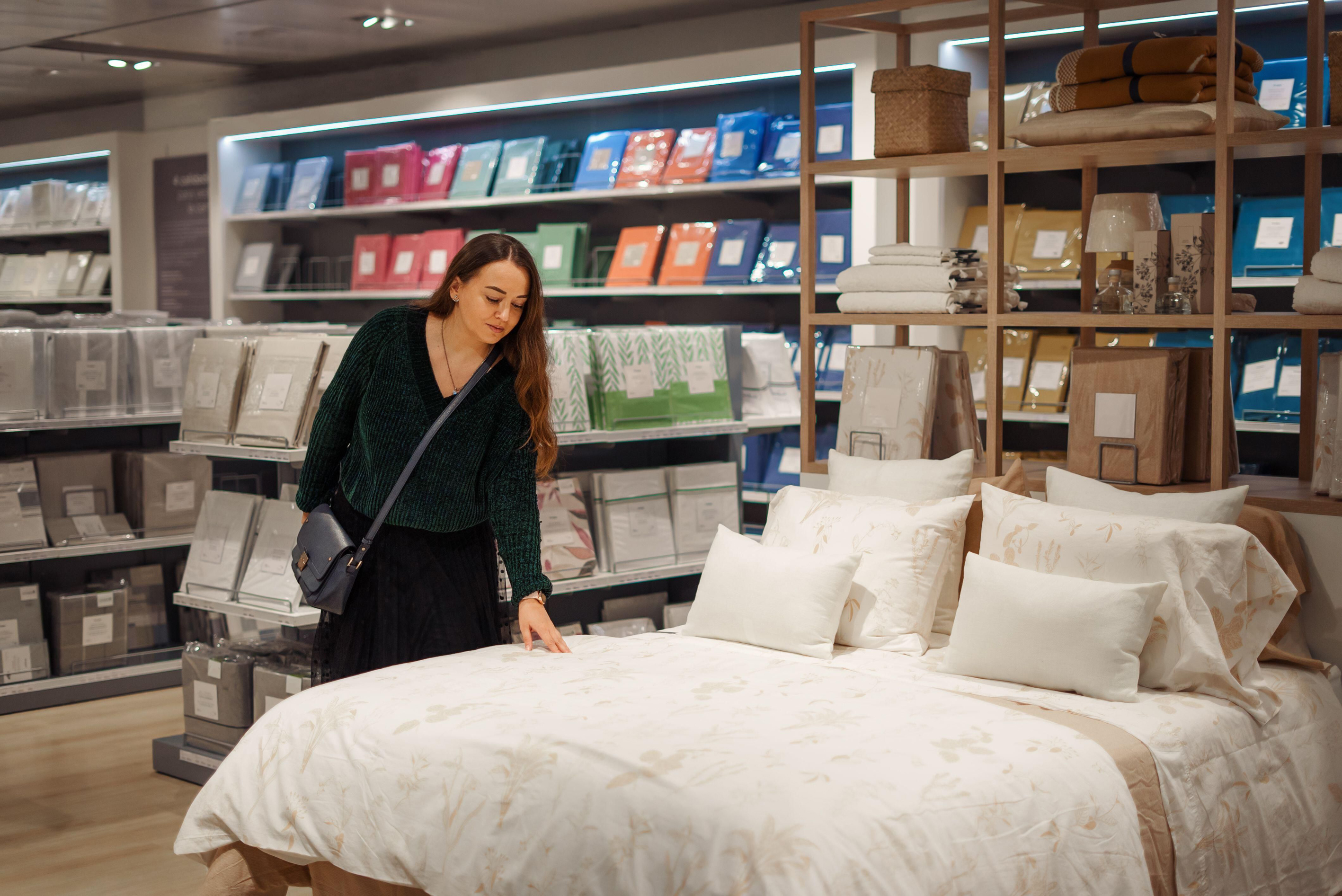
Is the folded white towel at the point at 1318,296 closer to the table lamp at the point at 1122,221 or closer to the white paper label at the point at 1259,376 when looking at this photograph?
the table lamp at the point at 1122,221

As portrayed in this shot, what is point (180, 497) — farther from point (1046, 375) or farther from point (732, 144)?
point (1046, 375)

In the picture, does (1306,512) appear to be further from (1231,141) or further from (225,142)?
(225,142)

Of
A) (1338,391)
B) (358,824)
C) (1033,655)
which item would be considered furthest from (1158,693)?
(358,824)

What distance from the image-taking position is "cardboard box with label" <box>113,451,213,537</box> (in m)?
5.15

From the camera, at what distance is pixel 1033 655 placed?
259cm

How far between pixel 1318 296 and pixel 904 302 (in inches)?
40.3

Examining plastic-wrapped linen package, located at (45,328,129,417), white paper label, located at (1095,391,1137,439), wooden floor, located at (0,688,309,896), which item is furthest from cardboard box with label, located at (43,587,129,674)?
white paper label, located at (1095,391,1137,439)

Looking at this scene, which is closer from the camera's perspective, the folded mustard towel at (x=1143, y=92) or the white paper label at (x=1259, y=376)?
the folded mustard towel at (x=1143, y=92)

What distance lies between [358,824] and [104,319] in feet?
13.0

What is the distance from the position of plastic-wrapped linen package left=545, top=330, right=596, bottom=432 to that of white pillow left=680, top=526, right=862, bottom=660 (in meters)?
1.15

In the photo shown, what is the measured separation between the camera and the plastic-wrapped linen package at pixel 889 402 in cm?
351

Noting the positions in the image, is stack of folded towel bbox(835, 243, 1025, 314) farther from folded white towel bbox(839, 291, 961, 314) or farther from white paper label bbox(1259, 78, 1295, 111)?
white paper label bbox(1259, 78, 1295, 111)

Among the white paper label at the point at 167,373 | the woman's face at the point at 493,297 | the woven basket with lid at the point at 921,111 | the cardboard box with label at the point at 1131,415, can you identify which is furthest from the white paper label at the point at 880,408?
the white paper label at the point at 167,373

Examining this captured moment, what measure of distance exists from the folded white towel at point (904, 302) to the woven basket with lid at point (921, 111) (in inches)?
14.9
